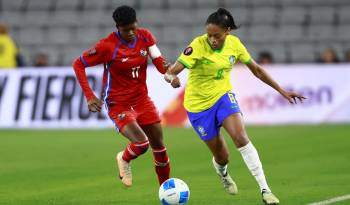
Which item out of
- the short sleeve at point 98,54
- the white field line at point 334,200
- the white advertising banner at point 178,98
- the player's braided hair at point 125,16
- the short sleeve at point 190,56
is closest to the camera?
the white field line at point 334,200

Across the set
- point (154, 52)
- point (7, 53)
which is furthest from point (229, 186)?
point (7, 53)

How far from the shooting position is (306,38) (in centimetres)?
2464

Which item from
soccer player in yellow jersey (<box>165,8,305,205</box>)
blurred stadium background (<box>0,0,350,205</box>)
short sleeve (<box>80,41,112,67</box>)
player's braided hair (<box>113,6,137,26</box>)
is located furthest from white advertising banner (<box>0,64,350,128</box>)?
player's braided hair (<box>113,6,137,26</box>)

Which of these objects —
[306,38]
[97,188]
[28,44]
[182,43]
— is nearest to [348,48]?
[306,38]

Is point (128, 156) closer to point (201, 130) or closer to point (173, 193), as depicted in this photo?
point (201, 130)

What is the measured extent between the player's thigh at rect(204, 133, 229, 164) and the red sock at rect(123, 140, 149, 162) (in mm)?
689

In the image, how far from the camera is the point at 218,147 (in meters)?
9.98

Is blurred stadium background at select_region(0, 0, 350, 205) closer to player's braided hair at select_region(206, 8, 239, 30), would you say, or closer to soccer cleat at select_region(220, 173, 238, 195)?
soccer cleat at select_region(220, 173, 238, 195)

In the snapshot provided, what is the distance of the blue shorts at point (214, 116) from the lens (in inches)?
374

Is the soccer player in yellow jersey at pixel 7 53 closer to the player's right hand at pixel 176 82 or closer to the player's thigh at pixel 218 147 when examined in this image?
the player's thigh at pixel 218 147

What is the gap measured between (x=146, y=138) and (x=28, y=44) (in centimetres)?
1642

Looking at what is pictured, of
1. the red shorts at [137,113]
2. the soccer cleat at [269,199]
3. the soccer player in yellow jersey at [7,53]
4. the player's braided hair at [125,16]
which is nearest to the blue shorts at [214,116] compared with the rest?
the red shorts at [137,113]

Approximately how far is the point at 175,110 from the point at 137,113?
10.7m

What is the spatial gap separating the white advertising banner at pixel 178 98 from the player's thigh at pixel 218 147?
10.5 metres
